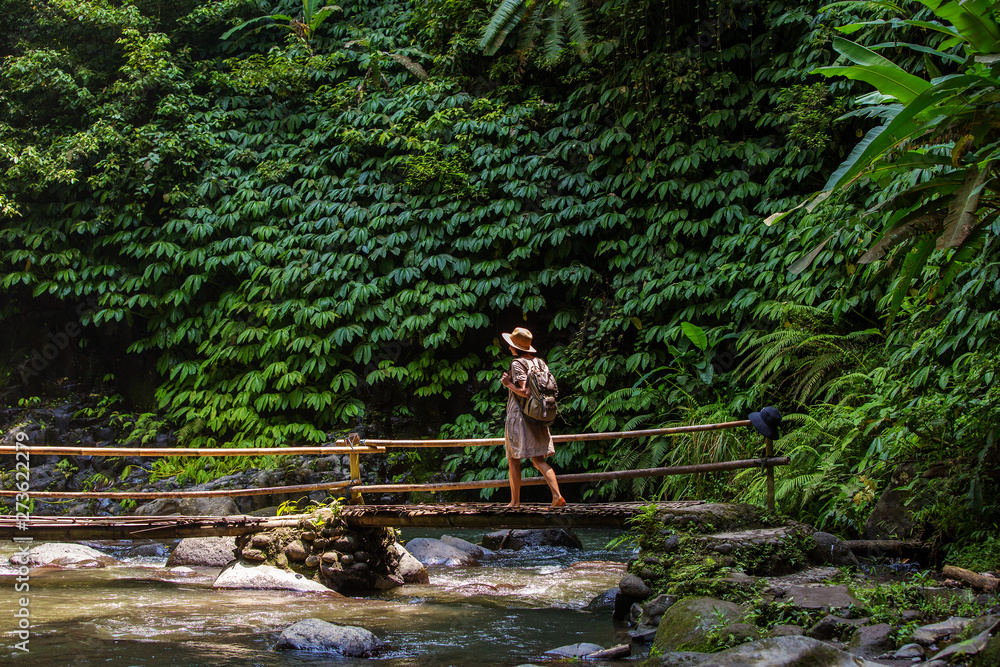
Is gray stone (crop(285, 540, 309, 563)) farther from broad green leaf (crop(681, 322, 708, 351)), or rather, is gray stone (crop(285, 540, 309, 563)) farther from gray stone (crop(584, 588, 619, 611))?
broad green leaf (crop(681, 322, 708, 351))

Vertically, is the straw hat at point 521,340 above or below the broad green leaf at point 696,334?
above

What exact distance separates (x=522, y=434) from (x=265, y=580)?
2434 millimetres

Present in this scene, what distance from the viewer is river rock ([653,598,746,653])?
11.5 ft

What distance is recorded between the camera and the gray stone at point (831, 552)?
4.70 metres

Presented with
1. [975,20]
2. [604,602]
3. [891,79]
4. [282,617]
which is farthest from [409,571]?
[975,20]

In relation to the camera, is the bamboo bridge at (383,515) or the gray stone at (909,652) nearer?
the gray stone at (909,652)

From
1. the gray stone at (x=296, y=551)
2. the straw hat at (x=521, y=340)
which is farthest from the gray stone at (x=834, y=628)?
the gray stone at (x=296, y=551)

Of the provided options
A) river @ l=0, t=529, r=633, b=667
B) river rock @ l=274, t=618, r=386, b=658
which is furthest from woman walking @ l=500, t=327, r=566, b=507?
river rock @ l=274, t=618, r=386, b=658

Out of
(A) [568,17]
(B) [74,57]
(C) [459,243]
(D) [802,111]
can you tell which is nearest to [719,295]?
(D) [802,111]

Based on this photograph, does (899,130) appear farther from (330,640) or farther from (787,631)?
(330,640)

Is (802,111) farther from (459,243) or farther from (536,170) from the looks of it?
(459,243)

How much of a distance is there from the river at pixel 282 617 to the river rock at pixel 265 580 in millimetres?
121

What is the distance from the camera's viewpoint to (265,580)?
19.2 feet

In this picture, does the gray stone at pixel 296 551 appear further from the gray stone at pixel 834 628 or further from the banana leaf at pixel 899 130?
the banana leaf at pixel 899 130
